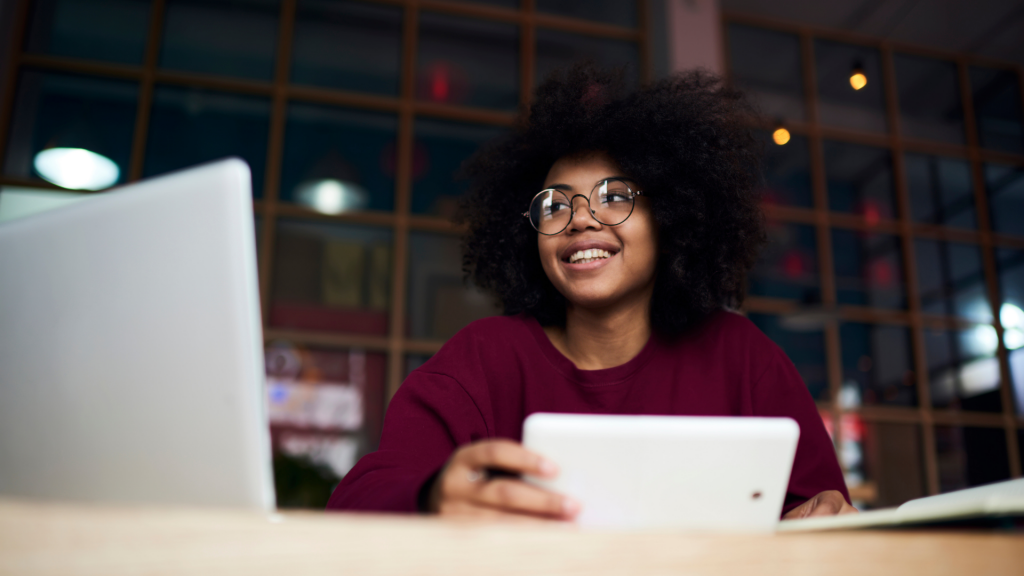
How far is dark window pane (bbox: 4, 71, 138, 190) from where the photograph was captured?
8.11 feet

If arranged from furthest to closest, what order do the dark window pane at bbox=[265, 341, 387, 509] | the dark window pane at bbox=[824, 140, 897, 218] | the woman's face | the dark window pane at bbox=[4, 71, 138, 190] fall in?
1. the dark window pane at bbox=[824, 140, 897, 218]
2. the dark window pane at bbox=[4, 71, 138, 190]
3. the dark window pane at bbox=[265, 341, 387, 509]
4. the woman's face

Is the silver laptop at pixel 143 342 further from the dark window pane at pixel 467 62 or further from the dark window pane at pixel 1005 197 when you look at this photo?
the dark window pane at pixel 1005 197

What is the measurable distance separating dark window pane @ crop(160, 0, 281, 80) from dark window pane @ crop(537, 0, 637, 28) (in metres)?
1.14

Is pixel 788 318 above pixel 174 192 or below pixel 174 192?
above

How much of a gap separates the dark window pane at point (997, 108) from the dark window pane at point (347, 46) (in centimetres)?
287

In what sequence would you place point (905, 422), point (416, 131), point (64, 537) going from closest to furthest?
point (64, 537), point (416, 131), point (905, 422)

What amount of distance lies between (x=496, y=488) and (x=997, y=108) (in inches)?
160

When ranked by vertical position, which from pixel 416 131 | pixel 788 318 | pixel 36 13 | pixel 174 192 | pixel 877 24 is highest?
pixel 877 24

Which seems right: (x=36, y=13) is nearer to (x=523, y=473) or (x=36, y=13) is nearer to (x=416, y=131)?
(x=416, y=131)

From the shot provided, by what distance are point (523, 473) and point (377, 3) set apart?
2772 mm

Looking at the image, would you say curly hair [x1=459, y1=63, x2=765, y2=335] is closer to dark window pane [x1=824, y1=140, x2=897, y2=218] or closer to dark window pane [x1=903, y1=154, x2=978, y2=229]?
dark window pane [x1=824, y1=140, x2=897, y2=218]

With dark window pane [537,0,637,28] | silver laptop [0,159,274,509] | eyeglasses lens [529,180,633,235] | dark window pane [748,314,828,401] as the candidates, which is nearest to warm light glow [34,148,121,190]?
dark window pane [537,0,637,28]

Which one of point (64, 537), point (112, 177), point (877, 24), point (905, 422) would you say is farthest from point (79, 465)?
point (877, 24)

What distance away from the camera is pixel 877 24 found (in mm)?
3420
